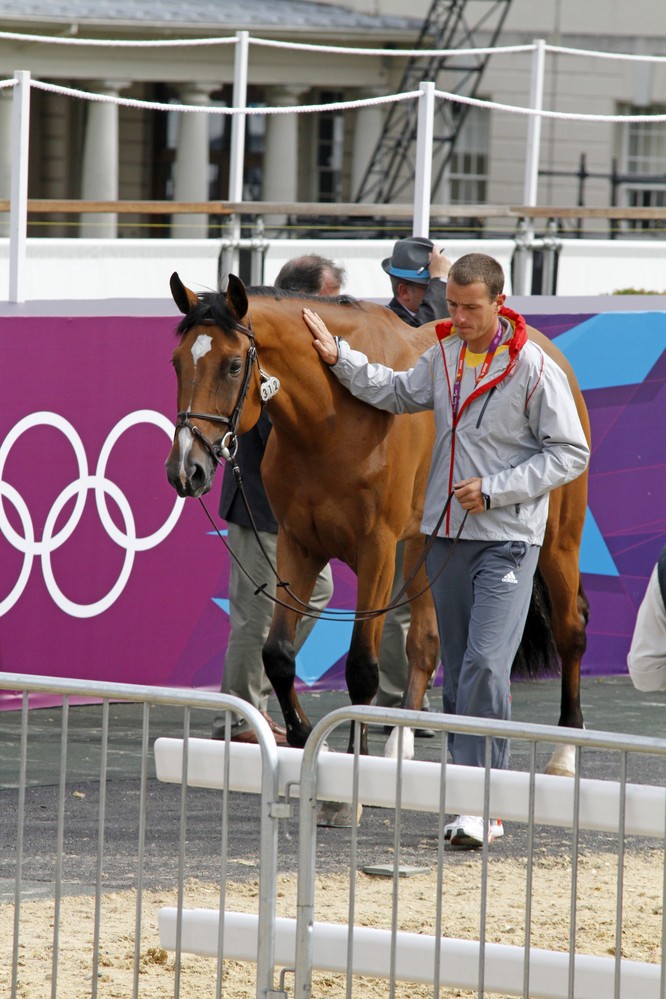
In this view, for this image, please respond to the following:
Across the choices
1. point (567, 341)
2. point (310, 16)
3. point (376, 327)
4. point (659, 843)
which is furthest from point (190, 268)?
point (310, 16)

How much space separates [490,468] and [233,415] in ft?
3.04

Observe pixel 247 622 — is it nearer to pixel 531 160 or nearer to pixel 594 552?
pixel 594 552

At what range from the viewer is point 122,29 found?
22375 millimetres

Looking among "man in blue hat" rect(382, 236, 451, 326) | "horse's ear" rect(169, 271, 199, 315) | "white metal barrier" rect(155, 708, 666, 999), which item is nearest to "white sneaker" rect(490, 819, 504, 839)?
"white metal barrier" rect(155, 708, 666, 999)

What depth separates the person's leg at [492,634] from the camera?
5285 mm

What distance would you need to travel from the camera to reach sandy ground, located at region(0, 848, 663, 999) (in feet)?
14.5

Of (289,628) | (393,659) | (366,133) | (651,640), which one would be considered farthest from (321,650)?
(366,133)

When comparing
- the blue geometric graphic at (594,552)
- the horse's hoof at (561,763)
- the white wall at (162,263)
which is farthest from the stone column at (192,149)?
the horse's hoof at (561,763)

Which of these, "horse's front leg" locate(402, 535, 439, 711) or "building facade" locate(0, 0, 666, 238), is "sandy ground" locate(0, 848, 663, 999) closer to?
"horse's front leg" locate(402, 535, 439, 711)

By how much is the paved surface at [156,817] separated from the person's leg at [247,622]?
447 millimetres

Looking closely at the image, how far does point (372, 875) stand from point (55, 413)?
9.77 feet

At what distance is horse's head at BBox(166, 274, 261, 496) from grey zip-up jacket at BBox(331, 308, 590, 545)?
2.37 feet

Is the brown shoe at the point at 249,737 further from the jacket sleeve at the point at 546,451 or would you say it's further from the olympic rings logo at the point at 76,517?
the jacket sleeve at the point at 546,451

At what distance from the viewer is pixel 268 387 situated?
5.56m
